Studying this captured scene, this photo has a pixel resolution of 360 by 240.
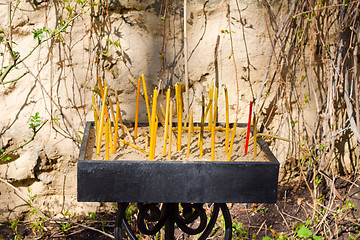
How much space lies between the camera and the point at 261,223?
7.66 ft

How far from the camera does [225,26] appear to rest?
7.44 feet

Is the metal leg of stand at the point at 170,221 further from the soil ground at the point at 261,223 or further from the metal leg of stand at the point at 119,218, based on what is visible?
the soil ground at the point at 261,223

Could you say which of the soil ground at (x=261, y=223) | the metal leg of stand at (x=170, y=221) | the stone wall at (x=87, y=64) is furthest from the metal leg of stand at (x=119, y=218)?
the stone wall at (x=87, y=64)

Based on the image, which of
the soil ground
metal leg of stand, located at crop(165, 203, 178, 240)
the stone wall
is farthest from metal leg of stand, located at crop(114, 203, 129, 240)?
the stone wall

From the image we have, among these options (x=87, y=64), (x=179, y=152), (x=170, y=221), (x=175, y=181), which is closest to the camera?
(x=175, y=181)

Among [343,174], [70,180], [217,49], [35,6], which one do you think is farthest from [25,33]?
[343,174]

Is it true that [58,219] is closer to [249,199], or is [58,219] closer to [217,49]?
[217,49]

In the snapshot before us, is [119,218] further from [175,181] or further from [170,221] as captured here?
[175,181]

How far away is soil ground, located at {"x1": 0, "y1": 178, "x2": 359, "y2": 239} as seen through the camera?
226 cm

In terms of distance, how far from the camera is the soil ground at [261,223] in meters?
2.26

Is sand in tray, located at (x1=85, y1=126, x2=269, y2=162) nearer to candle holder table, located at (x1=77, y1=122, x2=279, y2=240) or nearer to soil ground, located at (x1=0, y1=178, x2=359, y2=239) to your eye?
candle holder table, located at (x1=77, y1=122, x2=279, y2=240)

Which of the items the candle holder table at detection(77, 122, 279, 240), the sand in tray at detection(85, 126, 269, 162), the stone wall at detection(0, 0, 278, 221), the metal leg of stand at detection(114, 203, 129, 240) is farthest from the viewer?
the stone wall at detection(0, 0, 278, 221)

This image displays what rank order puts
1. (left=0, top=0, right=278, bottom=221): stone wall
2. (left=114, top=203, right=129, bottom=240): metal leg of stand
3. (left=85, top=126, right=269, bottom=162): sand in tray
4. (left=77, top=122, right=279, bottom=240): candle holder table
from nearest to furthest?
(left=77, top=122, right=279, bottom=240): candle holder table < (left=85, top=126, right=269, bottom=162): sand in tray < (left=114, top=203, right=129, bottom=240): metal leg of stand < (left=0, top=0, right=278, bottom=221): stone wall

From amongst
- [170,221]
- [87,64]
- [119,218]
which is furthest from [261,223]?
[87,64]
